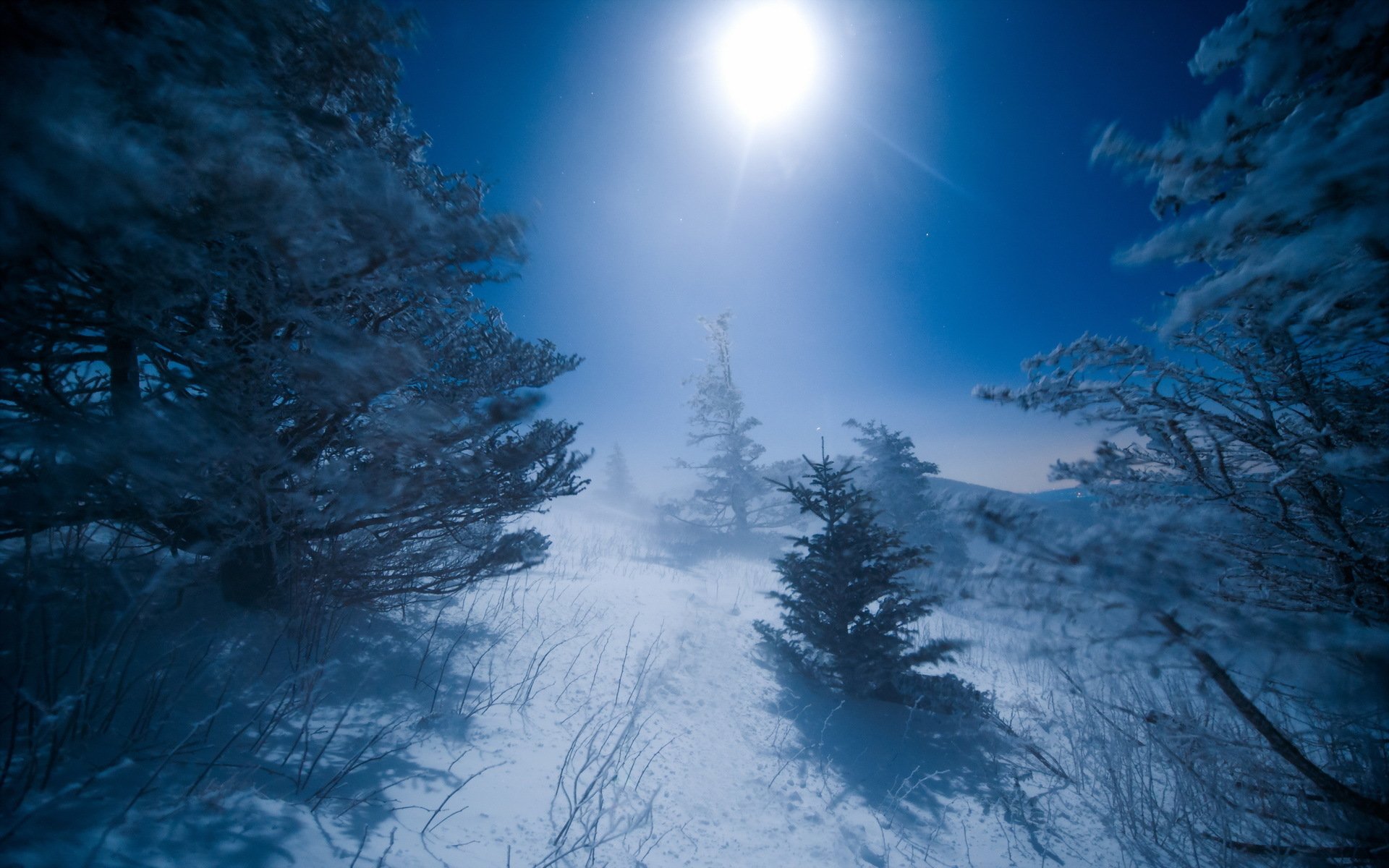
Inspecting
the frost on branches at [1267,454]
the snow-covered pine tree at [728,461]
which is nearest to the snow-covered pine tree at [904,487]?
the snow-covered pine tree at [728,461]

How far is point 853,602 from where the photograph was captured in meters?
4.71

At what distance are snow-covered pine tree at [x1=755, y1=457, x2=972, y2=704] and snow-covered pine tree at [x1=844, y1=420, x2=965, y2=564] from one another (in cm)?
1009

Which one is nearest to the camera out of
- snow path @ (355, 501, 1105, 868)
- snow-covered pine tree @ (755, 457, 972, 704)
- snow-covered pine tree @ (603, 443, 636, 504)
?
snow path @ (355, 501, 1105, 868)

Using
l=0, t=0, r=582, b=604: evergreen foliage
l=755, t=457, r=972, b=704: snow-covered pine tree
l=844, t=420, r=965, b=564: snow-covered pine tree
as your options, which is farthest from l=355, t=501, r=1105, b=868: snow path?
l=844, t=420, r=965, b=564: snow-covered pine tree

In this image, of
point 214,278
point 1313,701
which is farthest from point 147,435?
point 1313,701

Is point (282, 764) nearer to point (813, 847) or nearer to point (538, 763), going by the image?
point (538, 763)

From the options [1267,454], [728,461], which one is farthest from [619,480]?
[1267,454]

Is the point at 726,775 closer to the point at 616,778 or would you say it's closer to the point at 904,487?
the point at 616,778

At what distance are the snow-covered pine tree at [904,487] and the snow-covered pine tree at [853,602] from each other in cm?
1009

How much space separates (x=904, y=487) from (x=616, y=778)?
14.7 meters

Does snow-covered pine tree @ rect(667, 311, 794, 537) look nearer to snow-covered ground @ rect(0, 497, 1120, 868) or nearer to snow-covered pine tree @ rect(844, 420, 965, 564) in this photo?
snow-covered pine tree @ rect(844, 420, 965, 564)

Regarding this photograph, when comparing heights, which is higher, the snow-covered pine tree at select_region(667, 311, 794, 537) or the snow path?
the snow-covered pine tree at select_region(667, 311, 794, 537)

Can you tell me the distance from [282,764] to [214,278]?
109 inches

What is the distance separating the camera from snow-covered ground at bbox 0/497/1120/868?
1.69m
